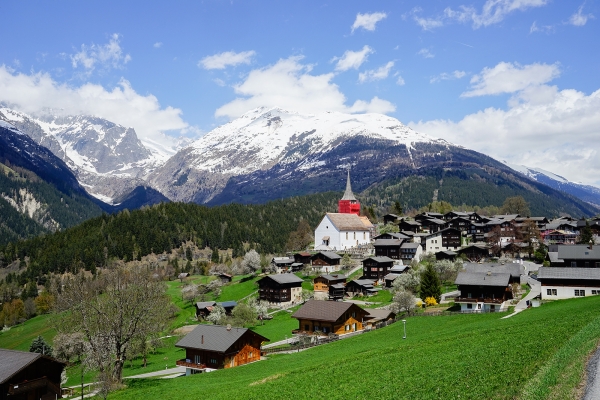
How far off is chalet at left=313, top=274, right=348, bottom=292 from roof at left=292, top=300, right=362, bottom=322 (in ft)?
87.9

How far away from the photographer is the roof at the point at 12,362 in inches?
1982

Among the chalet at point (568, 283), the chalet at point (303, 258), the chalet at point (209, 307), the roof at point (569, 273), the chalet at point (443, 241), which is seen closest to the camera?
the chalet at point (568, 283)

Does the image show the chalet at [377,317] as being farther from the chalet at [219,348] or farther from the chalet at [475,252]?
the chalet at [475,252]

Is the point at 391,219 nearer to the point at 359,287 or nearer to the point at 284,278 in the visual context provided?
the point at 359,287

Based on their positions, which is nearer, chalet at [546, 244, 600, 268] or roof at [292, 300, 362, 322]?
roof at [292, 300, 362, 322]

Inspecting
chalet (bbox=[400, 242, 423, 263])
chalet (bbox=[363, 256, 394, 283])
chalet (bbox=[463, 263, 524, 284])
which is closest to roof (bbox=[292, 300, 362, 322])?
chalet (bbox=[463, 263, 524, 284])

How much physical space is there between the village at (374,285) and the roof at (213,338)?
6.1 inches

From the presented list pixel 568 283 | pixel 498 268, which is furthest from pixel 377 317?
pixel 568 283

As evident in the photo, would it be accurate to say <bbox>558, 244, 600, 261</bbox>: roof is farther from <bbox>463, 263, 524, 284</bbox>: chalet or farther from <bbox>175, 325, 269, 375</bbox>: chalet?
<bbox>175, 325, 269, 375</bbox>: chalet

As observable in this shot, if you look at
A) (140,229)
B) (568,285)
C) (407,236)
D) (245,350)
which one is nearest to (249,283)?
(407,236)

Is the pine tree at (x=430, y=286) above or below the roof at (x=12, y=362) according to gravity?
above

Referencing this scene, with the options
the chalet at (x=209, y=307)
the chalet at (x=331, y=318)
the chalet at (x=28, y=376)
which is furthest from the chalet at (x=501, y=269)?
the chalet at (x=28, y=376)

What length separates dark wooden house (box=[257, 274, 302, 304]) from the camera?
339 feet

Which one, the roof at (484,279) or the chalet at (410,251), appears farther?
the chalet at (410,251)
